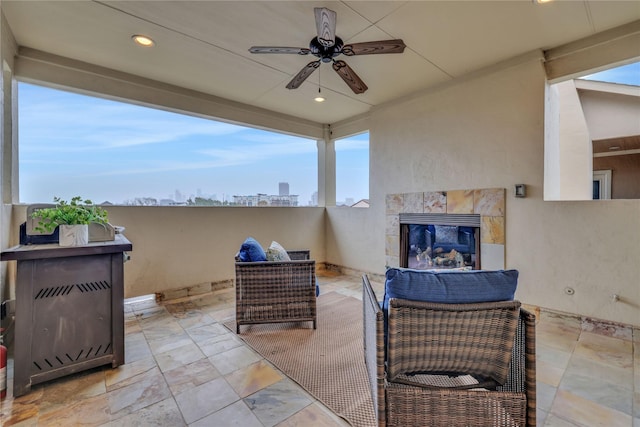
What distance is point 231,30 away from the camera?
2549 millimetres

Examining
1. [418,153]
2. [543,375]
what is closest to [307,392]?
[543,375]

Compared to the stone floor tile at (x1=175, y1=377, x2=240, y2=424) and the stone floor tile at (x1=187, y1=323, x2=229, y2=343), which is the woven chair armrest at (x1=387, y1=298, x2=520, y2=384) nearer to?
the stone floor tile at (x1=175, y1=377, x2=240, y2=424)

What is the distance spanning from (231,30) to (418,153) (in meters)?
2.81

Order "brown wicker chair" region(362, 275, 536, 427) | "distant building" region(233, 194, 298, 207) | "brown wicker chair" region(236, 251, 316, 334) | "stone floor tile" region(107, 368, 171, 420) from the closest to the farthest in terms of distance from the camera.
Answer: "brown wicker chair" region(362, 275, 536, 427), "stone floor tile" region(107, 368, 171, 420), "brown wicker chair" region(236, 251, 316, 334), "distant building" region(233, 194, 298, 207)

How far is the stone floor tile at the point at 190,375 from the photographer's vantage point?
6.28 feet

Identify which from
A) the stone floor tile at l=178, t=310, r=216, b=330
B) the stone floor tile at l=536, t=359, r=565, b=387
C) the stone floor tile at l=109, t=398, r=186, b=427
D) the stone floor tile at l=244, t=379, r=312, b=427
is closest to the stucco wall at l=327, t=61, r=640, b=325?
the stone floor tile at l=536, t=359, r=565, b=387

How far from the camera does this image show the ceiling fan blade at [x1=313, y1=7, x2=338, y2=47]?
197 cm

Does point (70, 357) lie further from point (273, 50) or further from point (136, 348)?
point (273, 50)

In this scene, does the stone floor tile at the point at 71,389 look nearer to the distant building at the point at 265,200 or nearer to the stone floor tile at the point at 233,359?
the stone floor tile at the point at 233,359

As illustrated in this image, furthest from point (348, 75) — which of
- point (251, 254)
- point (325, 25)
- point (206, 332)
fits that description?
point (206, 332)

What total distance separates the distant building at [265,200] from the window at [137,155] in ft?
0.06

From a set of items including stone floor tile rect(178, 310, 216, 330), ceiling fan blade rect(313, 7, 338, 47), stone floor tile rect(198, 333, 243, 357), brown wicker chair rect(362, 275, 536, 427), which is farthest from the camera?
stone floor tile rect(178, 310, 216, 330)

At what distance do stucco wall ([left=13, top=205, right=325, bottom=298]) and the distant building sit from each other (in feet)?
0.49

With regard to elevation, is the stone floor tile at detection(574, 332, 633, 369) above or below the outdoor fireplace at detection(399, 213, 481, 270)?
below
